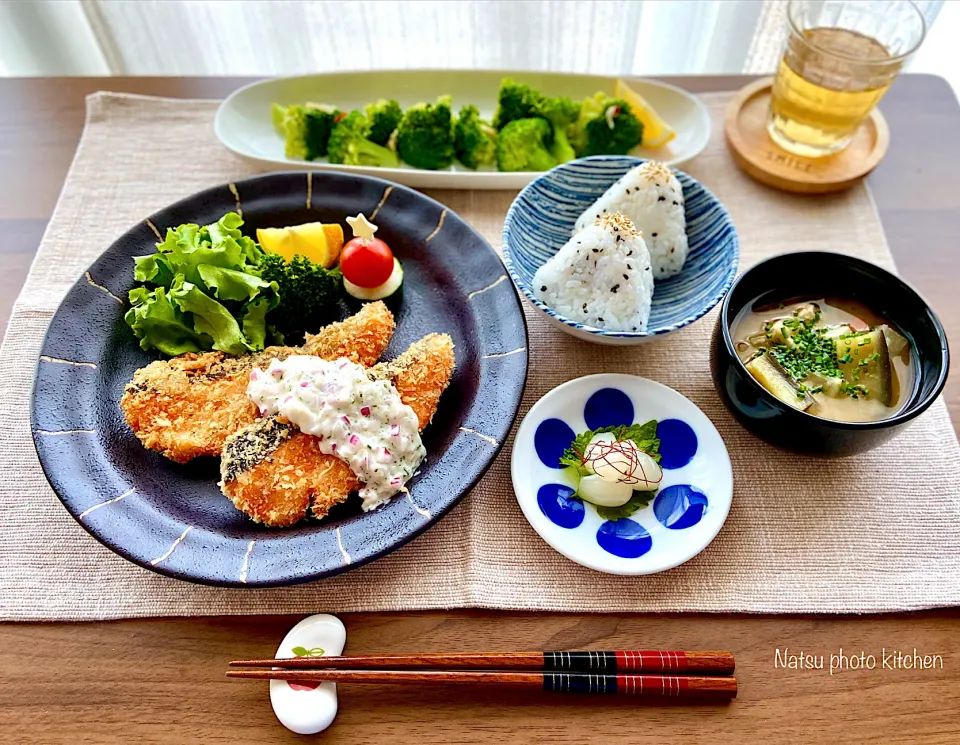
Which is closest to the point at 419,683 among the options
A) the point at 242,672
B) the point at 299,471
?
the point at 242,672

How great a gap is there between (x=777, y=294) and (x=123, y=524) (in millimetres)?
1727

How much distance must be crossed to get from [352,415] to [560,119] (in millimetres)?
1351

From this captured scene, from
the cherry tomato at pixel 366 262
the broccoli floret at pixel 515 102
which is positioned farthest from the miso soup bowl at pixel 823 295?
the broccoli floret at pixel 515 102

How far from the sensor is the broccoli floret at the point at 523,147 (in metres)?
2.38

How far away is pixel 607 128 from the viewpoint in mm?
2398

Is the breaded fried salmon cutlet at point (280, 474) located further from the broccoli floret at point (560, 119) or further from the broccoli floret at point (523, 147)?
the broccoli floret at point (560, 119)

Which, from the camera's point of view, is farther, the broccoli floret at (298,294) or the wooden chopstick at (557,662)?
the broccoli floret at (298,294)

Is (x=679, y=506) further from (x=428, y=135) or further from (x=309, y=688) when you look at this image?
(x=428, y=135)

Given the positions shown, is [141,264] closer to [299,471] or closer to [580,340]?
[299,471]

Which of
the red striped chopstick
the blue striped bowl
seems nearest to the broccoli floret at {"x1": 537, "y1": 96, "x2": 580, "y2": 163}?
the blue striped bowl

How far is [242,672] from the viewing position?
1.50 m

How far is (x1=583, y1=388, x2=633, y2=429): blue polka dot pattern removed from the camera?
1.86 meters

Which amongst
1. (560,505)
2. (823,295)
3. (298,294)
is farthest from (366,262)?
(823,295)

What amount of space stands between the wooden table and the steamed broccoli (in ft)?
5.02
